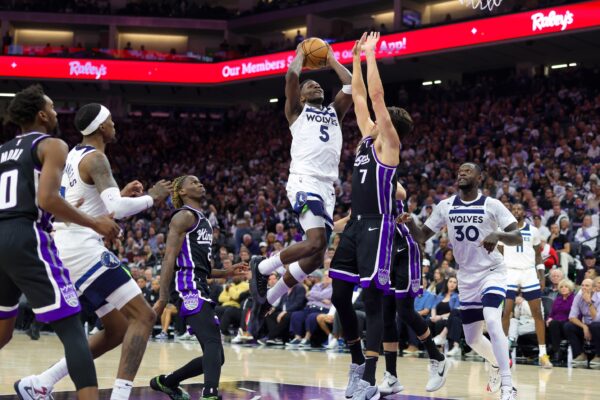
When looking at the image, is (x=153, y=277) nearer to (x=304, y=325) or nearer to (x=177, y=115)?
(x=304, y=325)

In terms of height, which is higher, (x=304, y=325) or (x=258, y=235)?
(x=258, y=235)

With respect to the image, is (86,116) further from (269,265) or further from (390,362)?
(390,362)

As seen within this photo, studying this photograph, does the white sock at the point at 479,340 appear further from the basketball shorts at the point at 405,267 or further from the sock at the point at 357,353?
the sock at the point at 357,353

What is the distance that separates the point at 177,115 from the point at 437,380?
30718 millimetres

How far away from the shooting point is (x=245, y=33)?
37.8 meters

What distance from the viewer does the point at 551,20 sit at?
23.7 metres

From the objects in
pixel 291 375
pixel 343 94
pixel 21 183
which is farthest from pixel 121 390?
pixel 291 375

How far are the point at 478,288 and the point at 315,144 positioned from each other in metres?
2.09

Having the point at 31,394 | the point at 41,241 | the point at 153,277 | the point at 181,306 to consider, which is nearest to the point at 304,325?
the point at 153,277

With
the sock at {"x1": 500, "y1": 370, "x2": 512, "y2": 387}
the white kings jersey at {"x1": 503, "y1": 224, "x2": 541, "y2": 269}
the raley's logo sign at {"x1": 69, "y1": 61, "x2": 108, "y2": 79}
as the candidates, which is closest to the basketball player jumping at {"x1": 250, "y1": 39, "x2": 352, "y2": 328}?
the sock at {"x1": 500, "y1": 370, "x2": 512, "y2": 387}

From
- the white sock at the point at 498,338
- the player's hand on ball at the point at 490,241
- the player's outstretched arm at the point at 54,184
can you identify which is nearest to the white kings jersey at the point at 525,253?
the white sock at the point at 498,338

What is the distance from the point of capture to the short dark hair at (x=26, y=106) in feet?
17.2

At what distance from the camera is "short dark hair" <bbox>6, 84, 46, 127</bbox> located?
17.2 feet

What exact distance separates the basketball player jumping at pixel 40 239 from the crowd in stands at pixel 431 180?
30.5 ft
